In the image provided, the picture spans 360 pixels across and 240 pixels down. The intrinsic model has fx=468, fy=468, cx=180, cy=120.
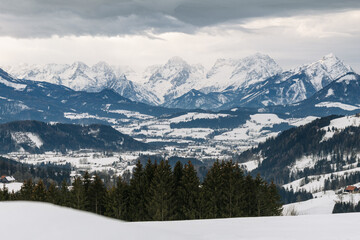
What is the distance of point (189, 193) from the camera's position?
6731 cm

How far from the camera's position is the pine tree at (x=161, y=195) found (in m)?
64.8

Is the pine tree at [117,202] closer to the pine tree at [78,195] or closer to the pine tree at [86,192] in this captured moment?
the pine tree at [86,192]

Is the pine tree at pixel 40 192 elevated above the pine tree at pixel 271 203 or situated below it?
above

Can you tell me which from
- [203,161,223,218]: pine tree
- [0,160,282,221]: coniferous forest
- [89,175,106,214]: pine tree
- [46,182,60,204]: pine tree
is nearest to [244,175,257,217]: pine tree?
[0,160,282,221]: coniferous forest

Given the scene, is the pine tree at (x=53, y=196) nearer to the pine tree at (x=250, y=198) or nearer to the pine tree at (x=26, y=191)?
the pine tree at (x=26, y=191)

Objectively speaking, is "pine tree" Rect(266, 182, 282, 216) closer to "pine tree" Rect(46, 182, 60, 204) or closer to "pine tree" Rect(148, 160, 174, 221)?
"pine tree" Rect(148, 160, 174, 221)

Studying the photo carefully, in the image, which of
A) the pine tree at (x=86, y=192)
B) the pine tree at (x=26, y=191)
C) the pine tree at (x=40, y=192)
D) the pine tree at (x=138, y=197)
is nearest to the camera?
the pine tree at (x=138, y=197)

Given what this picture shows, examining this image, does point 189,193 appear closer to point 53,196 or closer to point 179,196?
point 179,196

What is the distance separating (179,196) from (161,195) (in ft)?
12.2

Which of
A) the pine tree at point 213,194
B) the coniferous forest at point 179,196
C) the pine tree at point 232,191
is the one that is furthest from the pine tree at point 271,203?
the pine tree at point 213,194

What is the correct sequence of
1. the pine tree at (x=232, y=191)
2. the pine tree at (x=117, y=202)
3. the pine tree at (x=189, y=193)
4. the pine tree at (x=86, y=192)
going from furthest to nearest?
the pine tree at (x=86, y=192)
the pine tree at (x=117, y=202)
the pine tree at (x=232, y=191)
the pine tree at (x=189, y=193)

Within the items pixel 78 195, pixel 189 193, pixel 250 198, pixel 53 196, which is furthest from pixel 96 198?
pixel 250 198

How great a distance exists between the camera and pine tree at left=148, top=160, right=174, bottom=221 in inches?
2549

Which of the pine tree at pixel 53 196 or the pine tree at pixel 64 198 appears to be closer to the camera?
the pine tree at pixel 53 196
